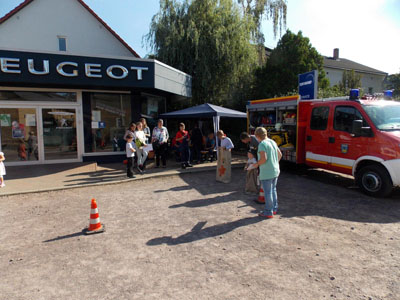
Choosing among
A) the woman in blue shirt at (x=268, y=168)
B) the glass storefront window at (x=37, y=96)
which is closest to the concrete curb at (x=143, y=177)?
the woman in blue shirt at (x=268, y=168)

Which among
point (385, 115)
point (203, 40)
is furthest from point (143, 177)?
point (203, 40)

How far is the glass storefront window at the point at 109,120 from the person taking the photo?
10.7 meters

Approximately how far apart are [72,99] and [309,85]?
A: 30.5 feet

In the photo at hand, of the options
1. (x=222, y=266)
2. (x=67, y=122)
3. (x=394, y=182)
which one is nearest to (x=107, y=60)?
(x=67, y=122)

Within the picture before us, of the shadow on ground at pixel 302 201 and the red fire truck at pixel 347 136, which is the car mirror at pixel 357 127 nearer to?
the red fire truck at pixel 347 136

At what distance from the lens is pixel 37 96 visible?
9.98 meters

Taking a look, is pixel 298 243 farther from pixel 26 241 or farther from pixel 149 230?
pixel 26 241

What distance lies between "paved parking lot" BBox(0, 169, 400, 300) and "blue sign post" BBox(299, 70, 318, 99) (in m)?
4.97

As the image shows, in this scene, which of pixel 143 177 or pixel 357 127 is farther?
pixel 143 177

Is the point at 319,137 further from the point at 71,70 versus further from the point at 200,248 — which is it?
the point at 71,70

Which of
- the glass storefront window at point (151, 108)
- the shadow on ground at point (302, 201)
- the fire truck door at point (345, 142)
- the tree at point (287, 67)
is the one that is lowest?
the shadow on ground at point (302, 201)

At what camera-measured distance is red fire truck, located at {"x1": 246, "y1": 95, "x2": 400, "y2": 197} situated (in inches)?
236

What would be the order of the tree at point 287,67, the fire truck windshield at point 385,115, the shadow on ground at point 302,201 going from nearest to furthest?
the shadow on ground at point 302,201
the fire truck windshield at point 385,115
the tree at point 287,67

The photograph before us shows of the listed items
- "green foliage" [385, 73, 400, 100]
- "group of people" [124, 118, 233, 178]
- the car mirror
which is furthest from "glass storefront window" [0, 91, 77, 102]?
"green foliage" [385, 73, 400, 100]
